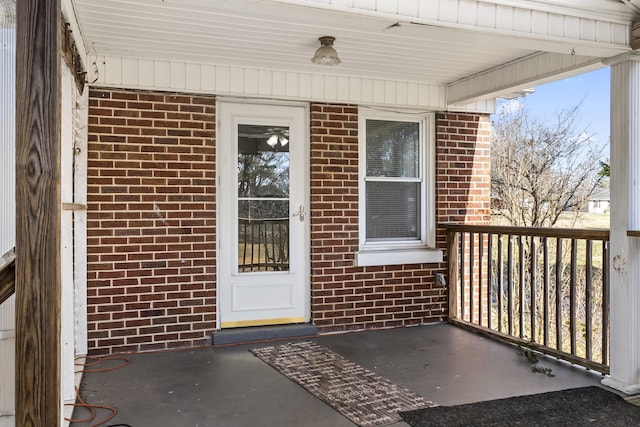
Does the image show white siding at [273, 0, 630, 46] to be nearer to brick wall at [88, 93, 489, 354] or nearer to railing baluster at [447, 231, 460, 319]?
brick wall at [88, 93, 489, 354]

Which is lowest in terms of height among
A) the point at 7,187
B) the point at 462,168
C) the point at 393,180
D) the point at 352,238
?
the point at 352,238

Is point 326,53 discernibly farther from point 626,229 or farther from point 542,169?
point 542,169

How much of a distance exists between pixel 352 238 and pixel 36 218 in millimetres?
3631

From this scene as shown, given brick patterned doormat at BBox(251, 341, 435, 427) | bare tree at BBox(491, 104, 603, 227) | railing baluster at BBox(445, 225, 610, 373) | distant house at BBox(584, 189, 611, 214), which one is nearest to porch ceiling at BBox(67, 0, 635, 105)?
railing baluster at BBox(445, 225, 610, 373)

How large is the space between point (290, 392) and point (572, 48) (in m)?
2.97

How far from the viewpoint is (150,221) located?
15.1 feet

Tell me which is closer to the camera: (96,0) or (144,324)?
(96,0)

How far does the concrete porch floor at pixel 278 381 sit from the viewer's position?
10.5ft

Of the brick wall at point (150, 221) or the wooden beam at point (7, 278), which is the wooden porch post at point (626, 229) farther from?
the wooden beam at point (7, 278)

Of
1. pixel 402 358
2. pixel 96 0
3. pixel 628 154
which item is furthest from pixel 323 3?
pixel 402 358

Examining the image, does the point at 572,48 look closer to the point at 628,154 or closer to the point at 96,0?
the point at 628,154

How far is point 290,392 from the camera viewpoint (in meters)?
3.56

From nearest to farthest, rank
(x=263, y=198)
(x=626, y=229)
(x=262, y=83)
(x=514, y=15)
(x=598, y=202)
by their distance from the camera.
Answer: (x=514, y=15), (x=626, y=229), (x=262, y=83), (x=263, y=198), (x=598, y=202)

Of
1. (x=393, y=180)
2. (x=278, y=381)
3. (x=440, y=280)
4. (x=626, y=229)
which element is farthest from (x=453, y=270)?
(x=278, y=381)
